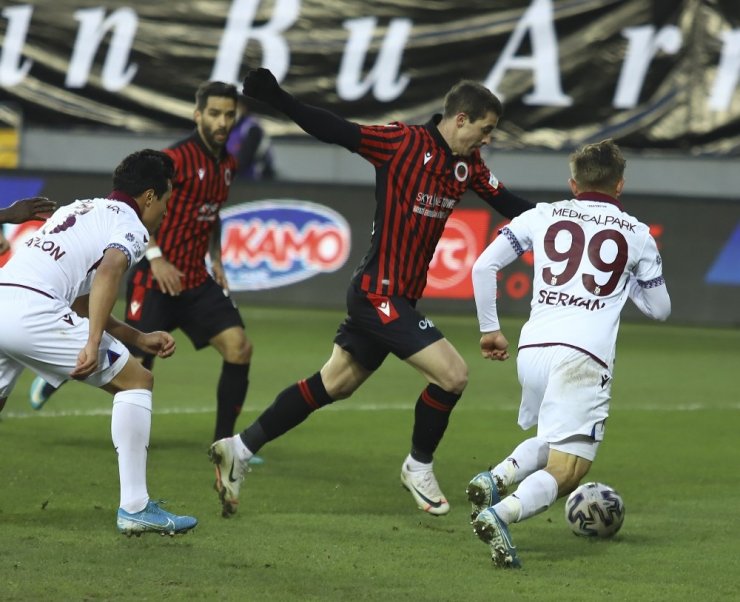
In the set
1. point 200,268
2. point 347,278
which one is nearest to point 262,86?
point 200,268

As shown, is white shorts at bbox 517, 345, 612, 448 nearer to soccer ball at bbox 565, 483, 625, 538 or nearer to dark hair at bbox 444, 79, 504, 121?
soccer ball at bbox 565, 483, 625, 538

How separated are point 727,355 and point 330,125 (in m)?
8.90

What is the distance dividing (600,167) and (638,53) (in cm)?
1376

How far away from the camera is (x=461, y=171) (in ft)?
24.5

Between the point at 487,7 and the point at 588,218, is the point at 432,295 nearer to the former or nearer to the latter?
the point at 487,7

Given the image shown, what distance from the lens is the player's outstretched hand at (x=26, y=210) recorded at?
703cm

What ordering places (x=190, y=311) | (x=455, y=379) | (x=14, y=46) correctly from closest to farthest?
1. (x=455, y=379)
2. (x=190, y=311)
3. (x=14, y=46)

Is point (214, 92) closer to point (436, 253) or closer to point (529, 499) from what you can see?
point (529, 499)

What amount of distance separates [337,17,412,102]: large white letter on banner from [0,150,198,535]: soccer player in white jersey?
13933mm

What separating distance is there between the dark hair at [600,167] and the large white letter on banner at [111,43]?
15.3 meters

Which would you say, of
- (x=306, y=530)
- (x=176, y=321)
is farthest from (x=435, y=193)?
(x=176, y=321)

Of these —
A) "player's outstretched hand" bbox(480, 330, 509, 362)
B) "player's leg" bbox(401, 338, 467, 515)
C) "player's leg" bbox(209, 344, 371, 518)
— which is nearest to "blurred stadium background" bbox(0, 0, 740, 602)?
"player's leg" bbox(401, 338, 467, 515)

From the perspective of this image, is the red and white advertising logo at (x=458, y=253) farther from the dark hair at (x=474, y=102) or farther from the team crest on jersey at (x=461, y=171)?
the dark hair at (x=474, y=102)

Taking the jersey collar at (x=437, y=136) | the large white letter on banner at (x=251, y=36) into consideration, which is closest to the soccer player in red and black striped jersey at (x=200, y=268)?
the jersey collar at (x=437, y=136)
